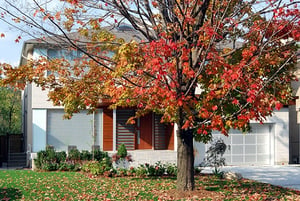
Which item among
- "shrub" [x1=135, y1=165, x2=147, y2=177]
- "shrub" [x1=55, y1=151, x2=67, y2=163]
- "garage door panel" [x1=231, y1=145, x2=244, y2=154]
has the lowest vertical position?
"shrub" [x1=135, y1=165, x2=147, y2=177]

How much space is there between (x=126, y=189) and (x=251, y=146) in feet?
37.3

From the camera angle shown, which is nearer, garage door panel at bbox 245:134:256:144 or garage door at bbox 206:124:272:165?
garage door at bbox 206:124:272:165

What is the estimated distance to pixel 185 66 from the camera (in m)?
9.41

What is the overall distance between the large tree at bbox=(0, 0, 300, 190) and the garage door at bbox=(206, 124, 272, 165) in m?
9.45

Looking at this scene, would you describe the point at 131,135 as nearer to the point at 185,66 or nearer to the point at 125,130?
the point at 125,130

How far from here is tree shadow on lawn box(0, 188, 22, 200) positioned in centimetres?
1080

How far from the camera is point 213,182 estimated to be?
1344cm

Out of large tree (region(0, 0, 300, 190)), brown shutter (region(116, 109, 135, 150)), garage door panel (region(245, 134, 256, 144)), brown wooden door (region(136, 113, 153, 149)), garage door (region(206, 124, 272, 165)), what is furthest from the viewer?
brown wooden door (region(136, 113, 153, 149))

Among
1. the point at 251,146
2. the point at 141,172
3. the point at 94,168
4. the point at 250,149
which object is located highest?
the point at 251,146

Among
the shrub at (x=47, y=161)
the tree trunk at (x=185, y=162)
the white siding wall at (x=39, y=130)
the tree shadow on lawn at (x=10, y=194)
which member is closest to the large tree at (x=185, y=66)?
the tree trunk at (x=185, y=162)

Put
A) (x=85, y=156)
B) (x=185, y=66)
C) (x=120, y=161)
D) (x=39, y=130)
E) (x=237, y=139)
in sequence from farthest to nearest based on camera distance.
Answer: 1. (x=237, y=139)
2. (x=39, y=130)
3. (x=85, y=156)
4. (x=120, y=161)
5. (x=185, y=66)

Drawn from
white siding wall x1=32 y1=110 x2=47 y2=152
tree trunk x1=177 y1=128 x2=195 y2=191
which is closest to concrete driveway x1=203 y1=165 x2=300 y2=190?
tree trunk x1=177 y1=128 x2=195 y2=191

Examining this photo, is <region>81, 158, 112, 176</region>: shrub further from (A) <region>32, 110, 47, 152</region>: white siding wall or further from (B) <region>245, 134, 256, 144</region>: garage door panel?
(B) <region>245, 134, 256, 144</region>: garage door panel

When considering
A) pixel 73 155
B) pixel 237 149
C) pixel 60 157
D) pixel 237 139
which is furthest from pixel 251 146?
pixel 60 157
